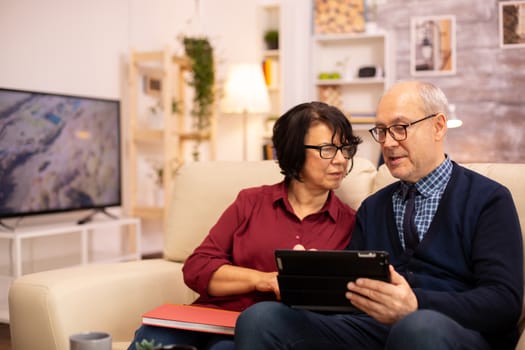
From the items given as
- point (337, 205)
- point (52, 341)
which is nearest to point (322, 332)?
point (337, 205)

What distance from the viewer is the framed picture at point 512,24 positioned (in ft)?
18.3

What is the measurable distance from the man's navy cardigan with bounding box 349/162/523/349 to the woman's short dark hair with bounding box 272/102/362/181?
0.95ft

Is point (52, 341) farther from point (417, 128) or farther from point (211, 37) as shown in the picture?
point (211, 37)

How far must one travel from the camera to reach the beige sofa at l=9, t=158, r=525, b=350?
1818 millimetres

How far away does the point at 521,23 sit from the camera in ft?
18.2

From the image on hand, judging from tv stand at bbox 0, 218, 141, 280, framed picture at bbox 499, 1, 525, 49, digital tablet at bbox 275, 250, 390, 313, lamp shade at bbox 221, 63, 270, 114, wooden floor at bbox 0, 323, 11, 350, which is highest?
framed picture at bbox 499, 1, 525, 49

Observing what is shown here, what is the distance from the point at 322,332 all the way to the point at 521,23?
466cm

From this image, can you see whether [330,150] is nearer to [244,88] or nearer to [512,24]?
[244,88]

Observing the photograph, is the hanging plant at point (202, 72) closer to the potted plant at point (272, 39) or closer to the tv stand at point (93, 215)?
the tv stand at point (93, 215)

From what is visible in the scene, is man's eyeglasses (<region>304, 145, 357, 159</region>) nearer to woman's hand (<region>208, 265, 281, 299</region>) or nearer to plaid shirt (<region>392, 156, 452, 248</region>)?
plaid shirt (<region>392, 156, 452, 248</region>)

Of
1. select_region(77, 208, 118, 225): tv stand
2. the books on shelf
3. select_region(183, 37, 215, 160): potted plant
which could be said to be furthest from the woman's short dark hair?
the books on shelf

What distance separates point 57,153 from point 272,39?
2873 mm

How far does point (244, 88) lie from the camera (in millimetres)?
5582

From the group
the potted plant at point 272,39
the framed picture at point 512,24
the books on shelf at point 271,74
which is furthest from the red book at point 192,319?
the potted plant at point 272,39
